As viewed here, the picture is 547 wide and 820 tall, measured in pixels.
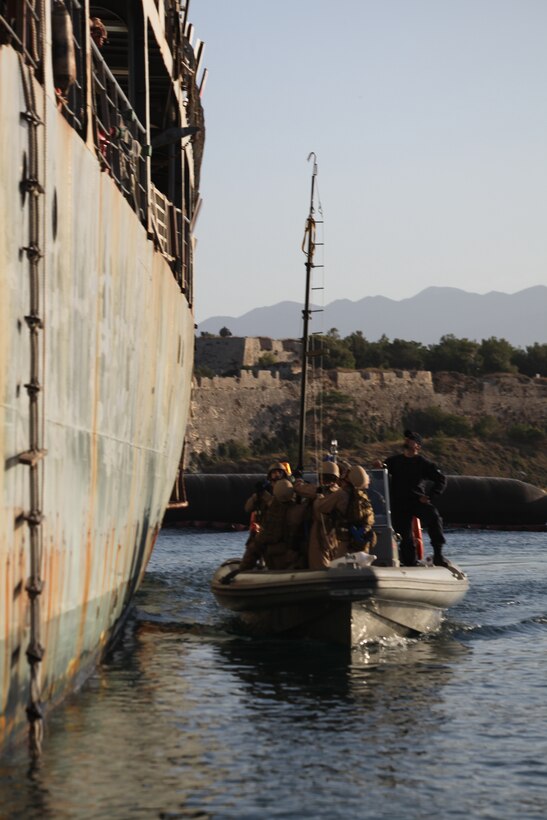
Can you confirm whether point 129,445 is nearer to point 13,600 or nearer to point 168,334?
point 168,334

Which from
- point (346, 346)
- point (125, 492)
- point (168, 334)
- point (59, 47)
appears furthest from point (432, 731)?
point (346, 346)

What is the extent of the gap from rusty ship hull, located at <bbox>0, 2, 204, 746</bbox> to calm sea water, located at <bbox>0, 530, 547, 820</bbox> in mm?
503

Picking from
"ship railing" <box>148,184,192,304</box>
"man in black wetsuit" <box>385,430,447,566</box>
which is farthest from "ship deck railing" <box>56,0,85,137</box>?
"man in black wetsuit" <box>385,430,447,566</box>

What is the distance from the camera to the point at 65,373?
10.5 metres

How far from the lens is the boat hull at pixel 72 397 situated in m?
8.81

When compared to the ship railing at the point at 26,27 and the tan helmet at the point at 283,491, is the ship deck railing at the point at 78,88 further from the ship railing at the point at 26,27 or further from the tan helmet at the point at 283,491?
the tan helmet at the point at 283,491

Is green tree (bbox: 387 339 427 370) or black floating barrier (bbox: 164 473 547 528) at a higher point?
green tree (bbox: 387 339 427 370)

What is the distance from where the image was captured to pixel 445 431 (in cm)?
9806

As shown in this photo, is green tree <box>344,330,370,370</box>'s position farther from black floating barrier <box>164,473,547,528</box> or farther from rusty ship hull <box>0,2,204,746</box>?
rusty ship hull <box>0,2,204,746</box>

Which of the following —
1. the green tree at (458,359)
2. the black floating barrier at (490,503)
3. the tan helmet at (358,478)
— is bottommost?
the black floating barrier at (490,503)

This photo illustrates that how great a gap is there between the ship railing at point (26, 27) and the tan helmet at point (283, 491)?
280 inches

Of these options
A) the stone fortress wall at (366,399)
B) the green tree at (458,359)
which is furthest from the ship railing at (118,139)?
the green tree at (458,359)

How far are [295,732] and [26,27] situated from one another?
5681 millimetres

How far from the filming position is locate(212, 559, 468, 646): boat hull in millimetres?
14805
